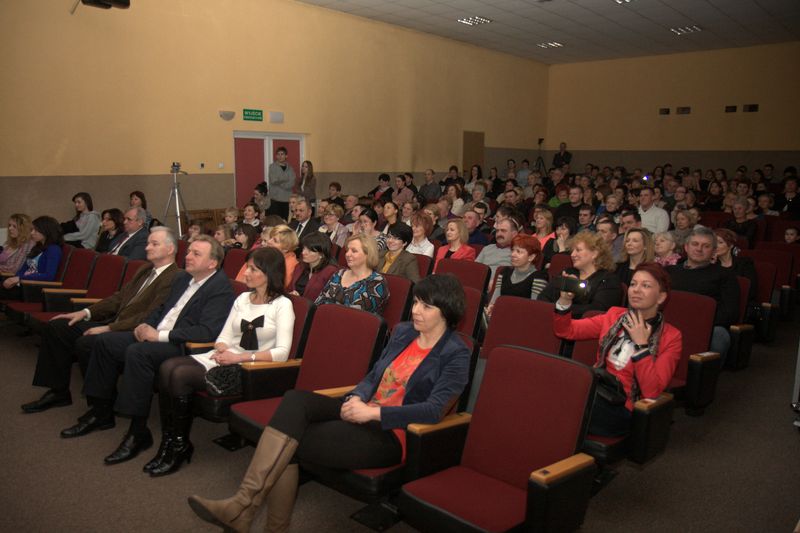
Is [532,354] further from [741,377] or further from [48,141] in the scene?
[48,141]

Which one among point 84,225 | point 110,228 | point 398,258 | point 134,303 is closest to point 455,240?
point 398,258

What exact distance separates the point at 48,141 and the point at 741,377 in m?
7.98

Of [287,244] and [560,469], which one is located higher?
[287,244]

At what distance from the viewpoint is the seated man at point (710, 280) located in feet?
12.9

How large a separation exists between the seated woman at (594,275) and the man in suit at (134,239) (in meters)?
3.62

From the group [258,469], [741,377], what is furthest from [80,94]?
[741,377]

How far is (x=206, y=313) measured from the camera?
3.45 metres

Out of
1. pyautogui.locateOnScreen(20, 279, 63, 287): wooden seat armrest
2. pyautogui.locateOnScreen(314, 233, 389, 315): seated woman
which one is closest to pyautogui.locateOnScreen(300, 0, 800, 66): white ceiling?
pyautogui.locateOnScreen(20, 279, 63, 287): wooden seat armrest

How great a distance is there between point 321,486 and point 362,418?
769 mm

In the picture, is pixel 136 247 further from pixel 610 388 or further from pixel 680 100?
pixel 680 100

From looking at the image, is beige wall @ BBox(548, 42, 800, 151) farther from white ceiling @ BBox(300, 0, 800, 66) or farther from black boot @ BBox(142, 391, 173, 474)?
black boot @ BBox(142, 391, 173, 474)

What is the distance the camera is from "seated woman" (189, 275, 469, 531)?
89.3 inches

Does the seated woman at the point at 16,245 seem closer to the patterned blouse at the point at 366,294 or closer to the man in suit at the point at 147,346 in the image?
the man in suit at the point at 147,346

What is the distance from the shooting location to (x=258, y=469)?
227 cm
